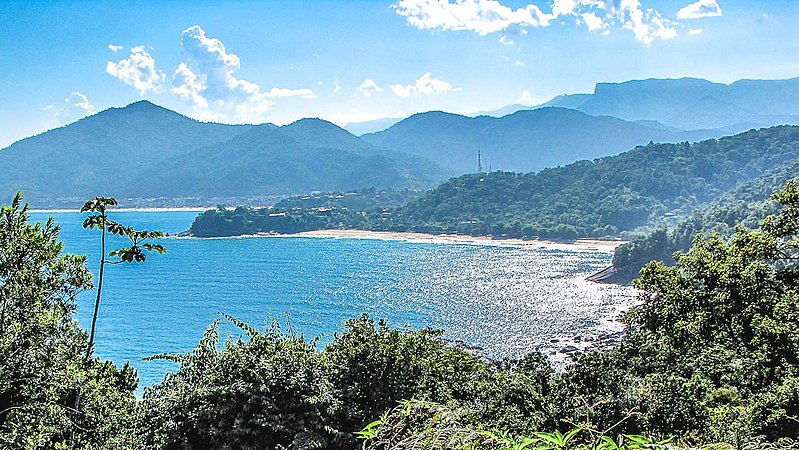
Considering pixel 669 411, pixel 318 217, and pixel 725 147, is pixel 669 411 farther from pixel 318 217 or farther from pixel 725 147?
pixel 725 147

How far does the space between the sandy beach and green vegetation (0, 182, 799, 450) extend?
A: 62755mm

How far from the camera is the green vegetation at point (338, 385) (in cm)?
724

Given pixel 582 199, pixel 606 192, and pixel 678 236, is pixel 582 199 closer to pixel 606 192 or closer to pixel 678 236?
pixel 606 192

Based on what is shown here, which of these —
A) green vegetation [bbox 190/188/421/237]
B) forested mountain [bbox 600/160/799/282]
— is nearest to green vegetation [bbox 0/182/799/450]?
forested mountain [bbox 600/160/799/282]

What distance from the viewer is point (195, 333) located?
128ft

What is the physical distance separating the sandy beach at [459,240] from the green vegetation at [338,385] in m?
62.8

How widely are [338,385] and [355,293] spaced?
139 ft

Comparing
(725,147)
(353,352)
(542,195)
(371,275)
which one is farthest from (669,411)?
(725,147)

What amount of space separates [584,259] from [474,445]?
65.2 m

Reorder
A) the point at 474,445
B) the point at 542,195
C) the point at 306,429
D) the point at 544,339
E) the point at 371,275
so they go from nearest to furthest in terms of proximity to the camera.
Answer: the point at 474,445
the point at 306,429
the point at 544,339
the point at 371,275
the point at 542,195

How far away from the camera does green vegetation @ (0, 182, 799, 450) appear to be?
7.24 m

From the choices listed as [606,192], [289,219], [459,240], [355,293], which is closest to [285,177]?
[289,219]

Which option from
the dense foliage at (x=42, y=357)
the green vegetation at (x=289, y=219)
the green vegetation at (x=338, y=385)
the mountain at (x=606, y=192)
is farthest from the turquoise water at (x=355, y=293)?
the dense foliage at (x=42, y=357)

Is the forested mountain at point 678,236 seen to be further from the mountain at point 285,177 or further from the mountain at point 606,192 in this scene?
the mountain at point 285,177
